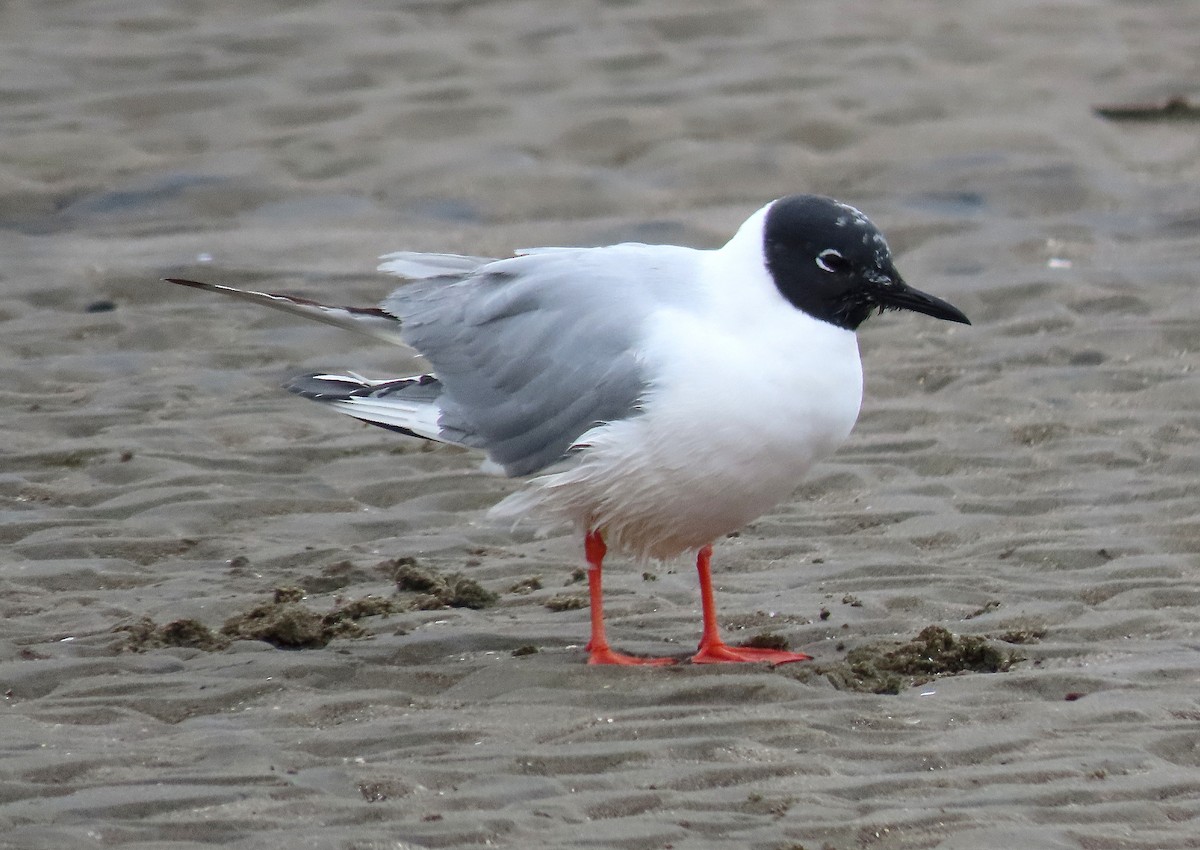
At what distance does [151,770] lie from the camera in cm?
429

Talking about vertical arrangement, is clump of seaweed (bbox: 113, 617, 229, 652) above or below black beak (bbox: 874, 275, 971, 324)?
below

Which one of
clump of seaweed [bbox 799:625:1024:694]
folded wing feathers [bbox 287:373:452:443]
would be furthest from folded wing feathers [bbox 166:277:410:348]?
clump of seaweed [bbox 799:625:1024:694]

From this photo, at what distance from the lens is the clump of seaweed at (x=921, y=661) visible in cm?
492

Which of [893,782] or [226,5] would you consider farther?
[226,5]

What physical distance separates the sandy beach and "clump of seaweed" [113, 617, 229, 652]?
0.01 m

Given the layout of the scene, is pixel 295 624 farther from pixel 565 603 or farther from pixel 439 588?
pixel 565 603

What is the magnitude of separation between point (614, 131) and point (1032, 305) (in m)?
3.06

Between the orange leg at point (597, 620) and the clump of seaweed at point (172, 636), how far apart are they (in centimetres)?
105

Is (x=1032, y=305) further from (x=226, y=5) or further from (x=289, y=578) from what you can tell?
(x=226, y=5)

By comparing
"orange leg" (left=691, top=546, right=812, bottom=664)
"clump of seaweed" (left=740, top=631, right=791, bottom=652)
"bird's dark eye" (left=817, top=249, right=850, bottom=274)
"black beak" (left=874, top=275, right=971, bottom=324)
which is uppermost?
"bird's dark eye" (left=817, top=249, right=850, bottom=274)

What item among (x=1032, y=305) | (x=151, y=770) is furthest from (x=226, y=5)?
(x=151, y=770)

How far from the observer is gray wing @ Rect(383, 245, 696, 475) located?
17.0 feet

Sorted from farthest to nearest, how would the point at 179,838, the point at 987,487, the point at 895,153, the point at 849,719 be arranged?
1. the point at 895,153
2. the point at 987,487
3. the point at 849,719
4. the point at 179,838

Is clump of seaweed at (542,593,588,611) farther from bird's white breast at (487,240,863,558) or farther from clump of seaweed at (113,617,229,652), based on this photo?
clump of seaweed at (113,617,229,652)
